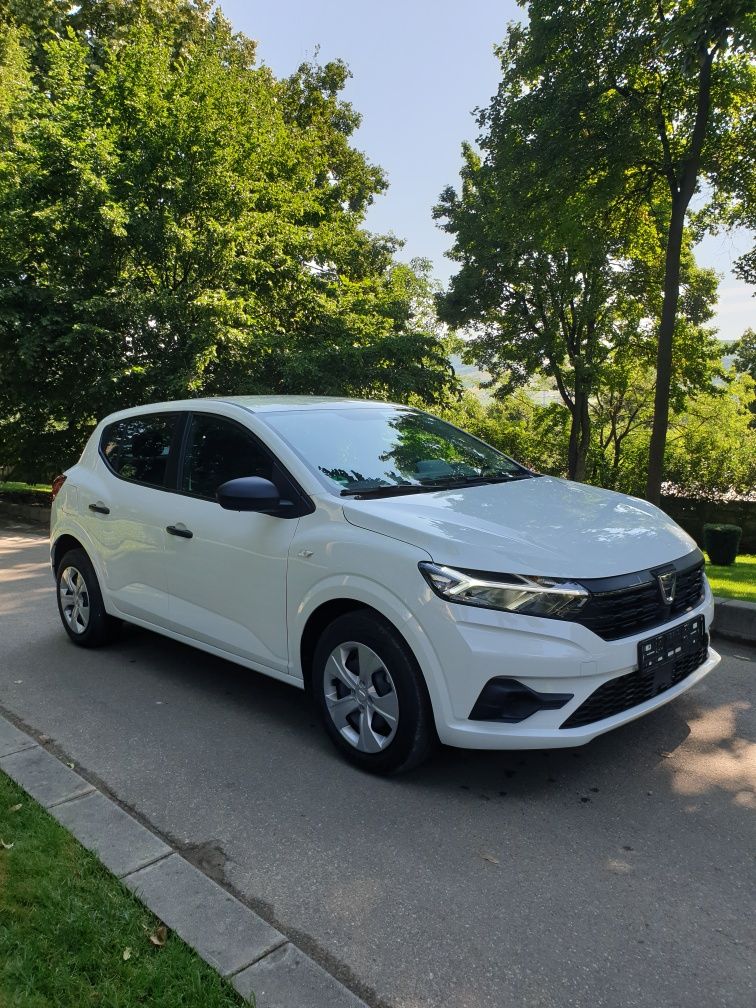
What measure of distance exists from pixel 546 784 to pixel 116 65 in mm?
14473

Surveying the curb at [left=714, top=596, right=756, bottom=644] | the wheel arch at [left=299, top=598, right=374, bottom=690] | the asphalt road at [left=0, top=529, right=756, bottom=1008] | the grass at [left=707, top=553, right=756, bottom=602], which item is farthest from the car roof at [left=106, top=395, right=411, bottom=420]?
the grass at [left=707, top=553, right=756, bottom=602]

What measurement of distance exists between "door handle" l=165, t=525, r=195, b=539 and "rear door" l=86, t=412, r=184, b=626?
0.06m

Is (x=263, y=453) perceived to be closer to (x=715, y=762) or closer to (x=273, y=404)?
(x=273, y=404)

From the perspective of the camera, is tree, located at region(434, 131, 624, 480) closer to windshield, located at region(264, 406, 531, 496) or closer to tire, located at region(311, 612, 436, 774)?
windshield, located at region(264, 406, 531, 496)

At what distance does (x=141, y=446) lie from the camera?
4895mm

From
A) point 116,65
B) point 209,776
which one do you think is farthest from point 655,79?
point 209,776

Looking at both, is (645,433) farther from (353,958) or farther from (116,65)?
(353,958)

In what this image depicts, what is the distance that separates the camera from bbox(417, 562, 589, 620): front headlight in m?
2.98

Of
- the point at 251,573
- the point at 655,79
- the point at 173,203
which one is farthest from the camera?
the point at 173,203

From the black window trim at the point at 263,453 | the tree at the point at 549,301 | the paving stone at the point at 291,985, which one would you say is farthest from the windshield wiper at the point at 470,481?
the tree at the point at 549,301

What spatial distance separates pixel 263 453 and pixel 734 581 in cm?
806

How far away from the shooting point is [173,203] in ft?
42.9

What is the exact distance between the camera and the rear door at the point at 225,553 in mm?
3746

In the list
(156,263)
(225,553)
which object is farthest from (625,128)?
(225,553)
